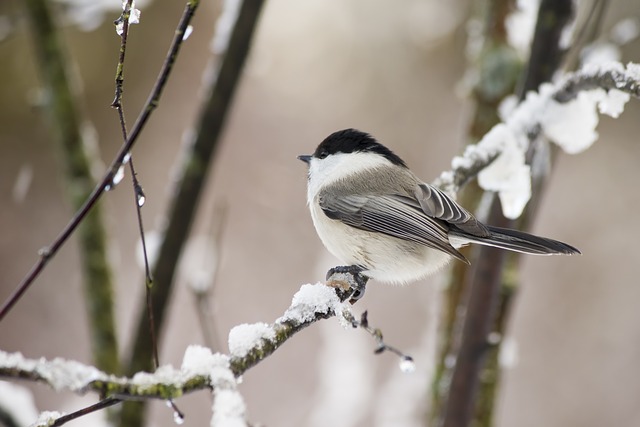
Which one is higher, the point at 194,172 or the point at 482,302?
the point at 194,172

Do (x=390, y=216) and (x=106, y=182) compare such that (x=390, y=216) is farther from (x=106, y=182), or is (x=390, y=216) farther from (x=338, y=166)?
(x=106, y=182)

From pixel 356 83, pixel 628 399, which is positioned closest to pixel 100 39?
pixel 356 83

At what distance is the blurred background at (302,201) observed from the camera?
5.34m

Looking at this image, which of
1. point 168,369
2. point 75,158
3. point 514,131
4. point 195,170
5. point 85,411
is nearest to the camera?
point 85,411

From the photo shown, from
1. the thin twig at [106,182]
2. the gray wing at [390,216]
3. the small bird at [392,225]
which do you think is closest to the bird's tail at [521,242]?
the small bird at [392,225]

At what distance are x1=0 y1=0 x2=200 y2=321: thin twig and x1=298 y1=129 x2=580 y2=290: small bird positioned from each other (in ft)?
3.34

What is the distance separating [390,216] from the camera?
2002 mm

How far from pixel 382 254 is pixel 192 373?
1.16 m

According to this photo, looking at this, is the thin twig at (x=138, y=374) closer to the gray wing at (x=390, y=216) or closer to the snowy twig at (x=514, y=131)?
the snowy twig at (x=514, y=131)

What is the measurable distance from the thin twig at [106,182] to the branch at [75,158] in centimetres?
154

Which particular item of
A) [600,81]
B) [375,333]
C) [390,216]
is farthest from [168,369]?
[390,216]

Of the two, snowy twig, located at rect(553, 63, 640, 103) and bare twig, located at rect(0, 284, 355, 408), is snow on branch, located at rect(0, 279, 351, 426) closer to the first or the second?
bare twig, located at rect(0, 284, 355, 408)

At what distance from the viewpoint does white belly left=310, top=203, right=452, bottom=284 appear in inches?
77.0

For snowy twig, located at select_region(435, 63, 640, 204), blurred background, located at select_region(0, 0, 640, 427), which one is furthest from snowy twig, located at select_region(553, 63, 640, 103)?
blurred background, located at select_region(0, 0, 640, 427)
